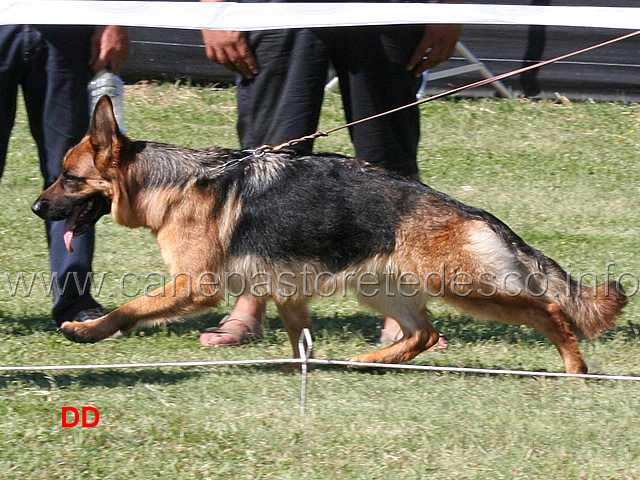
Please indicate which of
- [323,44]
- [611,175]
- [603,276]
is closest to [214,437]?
[323,44]

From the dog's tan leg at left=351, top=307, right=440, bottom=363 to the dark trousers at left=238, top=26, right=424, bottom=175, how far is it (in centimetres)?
81

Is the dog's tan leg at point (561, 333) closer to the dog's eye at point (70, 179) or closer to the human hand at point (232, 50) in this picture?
the human hand at point (232, 50)

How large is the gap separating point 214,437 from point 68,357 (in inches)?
53.3

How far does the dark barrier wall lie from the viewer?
9.51 meters

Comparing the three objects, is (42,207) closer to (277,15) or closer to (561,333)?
(277,15)

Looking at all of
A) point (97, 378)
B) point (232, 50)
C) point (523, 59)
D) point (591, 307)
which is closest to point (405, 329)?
point (591, 307)

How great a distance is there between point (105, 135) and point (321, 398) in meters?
1.57

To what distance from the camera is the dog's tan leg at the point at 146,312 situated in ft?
14.1

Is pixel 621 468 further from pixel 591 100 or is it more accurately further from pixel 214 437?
pixel 591 100

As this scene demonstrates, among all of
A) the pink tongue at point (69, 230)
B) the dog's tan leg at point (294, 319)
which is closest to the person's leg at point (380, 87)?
the dog's tan leg at point (294, 319)

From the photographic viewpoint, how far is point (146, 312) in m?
4.34

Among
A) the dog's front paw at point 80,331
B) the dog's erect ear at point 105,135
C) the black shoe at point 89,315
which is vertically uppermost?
the dog's erect ear at point 105,135

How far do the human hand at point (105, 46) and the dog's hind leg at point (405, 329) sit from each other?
182 centimetres

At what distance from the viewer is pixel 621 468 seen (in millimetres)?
3535
